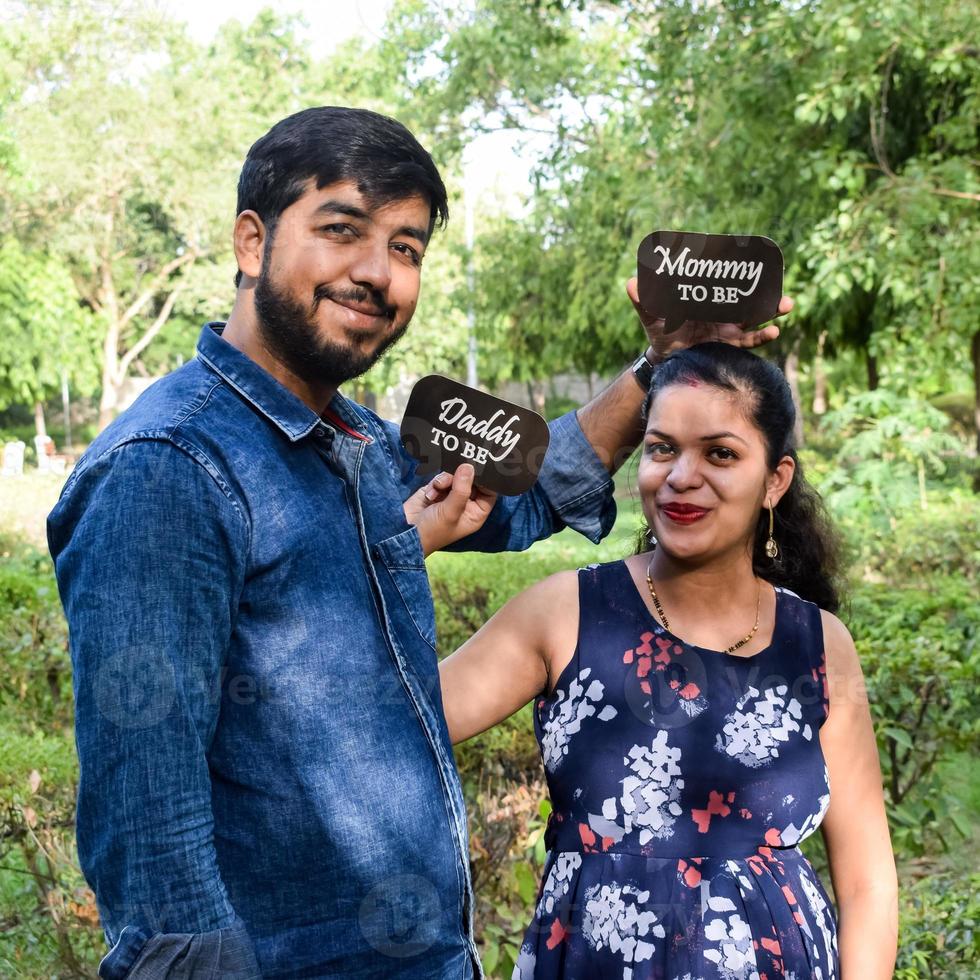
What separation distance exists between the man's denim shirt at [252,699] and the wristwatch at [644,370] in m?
0.80

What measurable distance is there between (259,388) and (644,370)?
3.33 ft

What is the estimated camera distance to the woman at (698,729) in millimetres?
2090

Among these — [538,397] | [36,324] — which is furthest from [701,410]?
[538,397]

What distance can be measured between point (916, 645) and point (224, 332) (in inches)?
145

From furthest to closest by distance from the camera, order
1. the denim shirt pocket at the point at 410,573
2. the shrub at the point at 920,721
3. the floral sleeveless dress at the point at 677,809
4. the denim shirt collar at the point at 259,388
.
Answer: the shrub at the point at 920,721 → the floral sleeveless dress at the point at 677,809 → the denim shirt pocket at the point at 410,573 → the denim shirt collar at the point at 259,388

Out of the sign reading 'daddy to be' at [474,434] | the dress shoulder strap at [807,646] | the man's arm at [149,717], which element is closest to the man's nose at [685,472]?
the sign reading 'daddy to be' at [474,434]

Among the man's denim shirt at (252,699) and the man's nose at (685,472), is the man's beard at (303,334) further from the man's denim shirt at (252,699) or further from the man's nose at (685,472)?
the man's nose at (685,472)

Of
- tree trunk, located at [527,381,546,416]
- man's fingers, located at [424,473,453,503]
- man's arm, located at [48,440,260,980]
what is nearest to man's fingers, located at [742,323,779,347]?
man's fingers, located at [424,473,453,503]

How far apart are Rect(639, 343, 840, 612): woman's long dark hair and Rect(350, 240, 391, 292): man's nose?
28.0 inches

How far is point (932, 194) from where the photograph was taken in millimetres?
8508

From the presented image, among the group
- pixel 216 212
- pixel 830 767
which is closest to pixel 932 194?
pixel 830 767

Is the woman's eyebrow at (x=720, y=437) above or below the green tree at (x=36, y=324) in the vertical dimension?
below

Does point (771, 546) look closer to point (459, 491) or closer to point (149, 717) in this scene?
point (459, 491)

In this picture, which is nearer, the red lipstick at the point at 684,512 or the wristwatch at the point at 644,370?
the red lipstick at the point at 684,512
